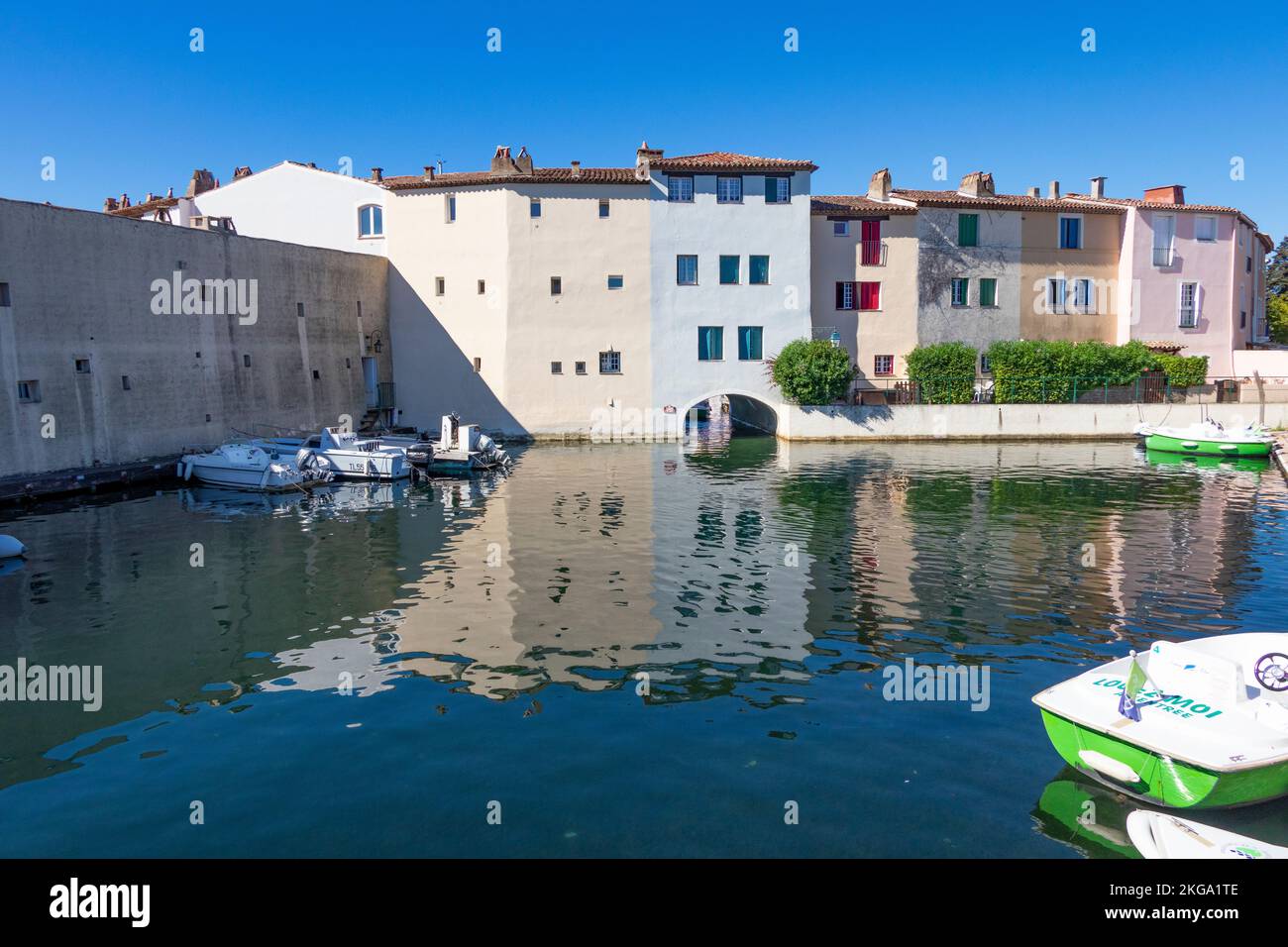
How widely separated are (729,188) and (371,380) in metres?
20.9

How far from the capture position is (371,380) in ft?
156

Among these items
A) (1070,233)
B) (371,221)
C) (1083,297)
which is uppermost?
(371,221)

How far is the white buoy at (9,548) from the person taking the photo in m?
20.7

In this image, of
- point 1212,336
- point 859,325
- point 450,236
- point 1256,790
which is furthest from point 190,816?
point 1212,336

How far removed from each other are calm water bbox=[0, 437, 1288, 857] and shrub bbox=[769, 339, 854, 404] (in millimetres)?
17147

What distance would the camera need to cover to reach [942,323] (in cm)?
4994

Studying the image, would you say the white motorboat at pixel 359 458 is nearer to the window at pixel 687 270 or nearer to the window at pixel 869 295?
the window at pixel 687 270

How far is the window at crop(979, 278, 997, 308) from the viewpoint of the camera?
50.3 m

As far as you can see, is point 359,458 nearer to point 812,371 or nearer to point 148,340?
point 148,340

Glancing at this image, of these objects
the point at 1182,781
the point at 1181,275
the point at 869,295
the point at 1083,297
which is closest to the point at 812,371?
the point at 869,295

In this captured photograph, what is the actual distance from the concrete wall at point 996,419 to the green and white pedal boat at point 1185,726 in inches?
1382

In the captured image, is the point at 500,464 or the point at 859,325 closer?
the point at 500,464
